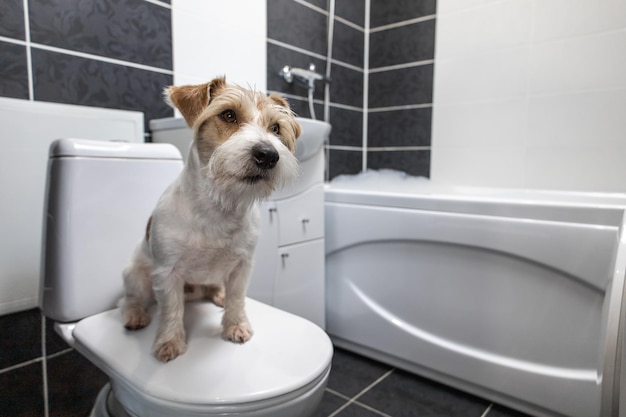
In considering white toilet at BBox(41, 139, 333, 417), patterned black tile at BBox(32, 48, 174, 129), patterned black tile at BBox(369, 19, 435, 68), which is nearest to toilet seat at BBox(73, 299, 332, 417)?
white toilet at BBox(41, 139, 333, 417)

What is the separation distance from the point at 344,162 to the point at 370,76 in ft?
1.77

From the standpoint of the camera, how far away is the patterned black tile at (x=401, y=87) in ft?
6.77

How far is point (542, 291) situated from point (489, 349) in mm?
252

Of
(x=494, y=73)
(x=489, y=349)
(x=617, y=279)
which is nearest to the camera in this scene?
(x=617, y=279)

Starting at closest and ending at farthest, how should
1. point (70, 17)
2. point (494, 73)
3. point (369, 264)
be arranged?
1. point (70, 17)
2. point (369, 264)
3. point (494, 73)

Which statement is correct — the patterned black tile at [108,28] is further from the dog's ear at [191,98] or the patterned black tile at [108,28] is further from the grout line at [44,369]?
the grout line at [44,369]

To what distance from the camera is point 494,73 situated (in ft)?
6.07

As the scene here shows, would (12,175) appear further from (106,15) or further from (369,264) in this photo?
(369,264)

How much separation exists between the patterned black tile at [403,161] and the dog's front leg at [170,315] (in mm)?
1659

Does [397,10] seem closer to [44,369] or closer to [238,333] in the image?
[238,333]

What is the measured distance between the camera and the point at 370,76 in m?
2.28

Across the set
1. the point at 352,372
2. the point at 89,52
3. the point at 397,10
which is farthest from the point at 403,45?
the point at 352,372

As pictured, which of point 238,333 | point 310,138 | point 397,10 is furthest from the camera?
point 397,10

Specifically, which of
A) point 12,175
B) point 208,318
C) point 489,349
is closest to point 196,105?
point 208,318
